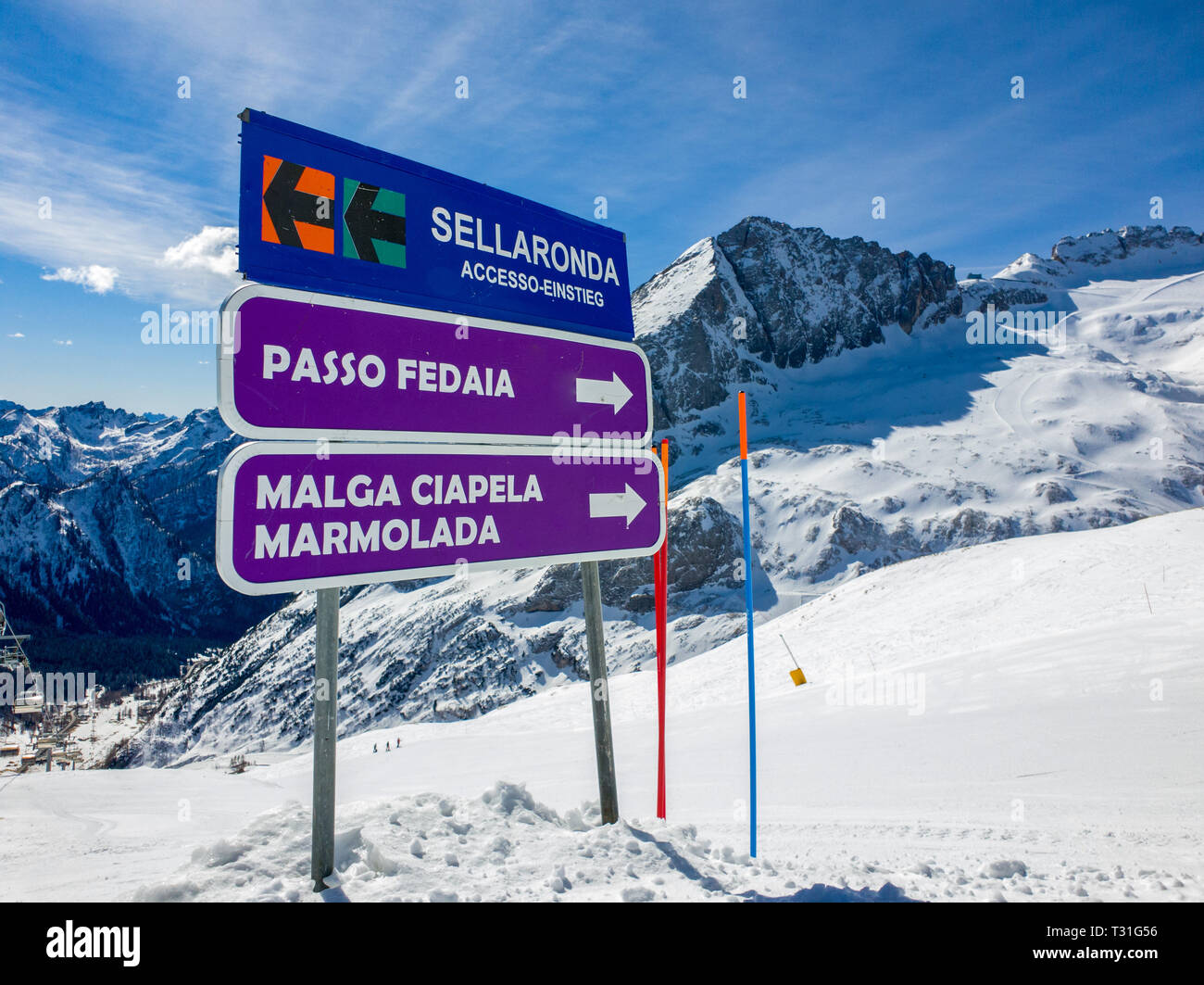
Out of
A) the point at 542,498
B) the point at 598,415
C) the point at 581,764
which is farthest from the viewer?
the point at 581,764

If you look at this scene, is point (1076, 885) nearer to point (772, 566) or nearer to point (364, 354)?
point (364, 354)

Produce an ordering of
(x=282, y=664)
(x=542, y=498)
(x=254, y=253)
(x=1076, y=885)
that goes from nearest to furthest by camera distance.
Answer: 1. (x=254, y=253)
2. (x=1076, y=885)
3. (x=542, y=498)
4. (x=282, y=664)

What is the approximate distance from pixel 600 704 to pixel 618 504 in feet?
5.25

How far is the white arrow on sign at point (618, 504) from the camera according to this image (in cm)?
512

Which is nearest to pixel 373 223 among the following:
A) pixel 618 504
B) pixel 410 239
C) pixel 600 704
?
pixel 410 239

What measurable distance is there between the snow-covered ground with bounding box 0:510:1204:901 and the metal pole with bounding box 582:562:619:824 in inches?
9.9

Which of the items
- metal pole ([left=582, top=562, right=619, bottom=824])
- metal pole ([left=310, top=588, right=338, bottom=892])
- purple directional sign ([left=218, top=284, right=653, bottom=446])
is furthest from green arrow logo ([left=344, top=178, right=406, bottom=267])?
metal pole ([left=582, top=562, right=619, bottom=824])

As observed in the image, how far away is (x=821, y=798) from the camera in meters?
6.65

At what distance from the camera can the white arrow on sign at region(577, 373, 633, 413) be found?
5129 mm

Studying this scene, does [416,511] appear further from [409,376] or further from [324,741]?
[324,741]

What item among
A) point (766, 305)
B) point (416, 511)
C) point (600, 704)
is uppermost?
point (766, 305)
